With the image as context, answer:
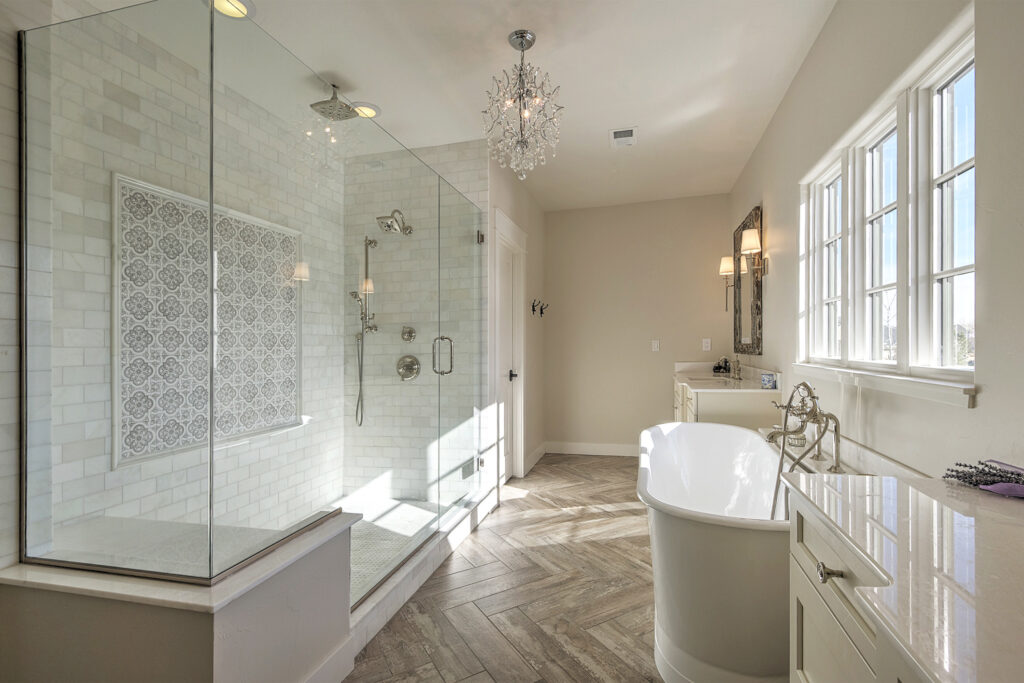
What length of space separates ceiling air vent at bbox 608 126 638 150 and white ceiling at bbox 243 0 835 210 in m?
0.07

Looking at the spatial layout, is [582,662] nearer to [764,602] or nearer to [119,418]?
[764,602]

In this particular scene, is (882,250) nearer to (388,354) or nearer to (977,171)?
(977,171)

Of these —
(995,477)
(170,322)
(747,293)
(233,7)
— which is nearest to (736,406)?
(747,293)

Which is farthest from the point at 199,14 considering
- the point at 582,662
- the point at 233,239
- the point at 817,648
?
the point at 582,662

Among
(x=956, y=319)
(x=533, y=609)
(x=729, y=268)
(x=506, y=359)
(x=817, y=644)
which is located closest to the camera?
(x=817, y=644)

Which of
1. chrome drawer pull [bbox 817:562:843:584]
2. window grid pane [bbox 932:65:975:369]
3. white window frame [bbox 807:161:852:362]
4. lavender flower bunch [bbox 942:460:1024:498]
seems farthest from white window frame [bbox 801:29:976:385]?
chrome drawer pull [bbox 817:562:843:584]

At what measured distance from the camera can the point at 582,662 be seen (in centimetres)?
180

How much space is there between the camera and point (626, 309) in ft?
16.6

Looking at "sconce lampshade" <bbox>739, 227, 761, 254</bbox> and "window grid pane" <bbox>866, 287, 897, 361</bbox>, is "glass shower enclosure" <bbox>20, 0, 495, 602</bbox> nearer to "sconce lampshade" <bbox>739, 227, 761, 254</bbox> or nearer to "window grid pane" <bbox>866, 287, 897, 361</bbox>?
"window grid pane" <bbox>866, 287, 897, 361</bbox>

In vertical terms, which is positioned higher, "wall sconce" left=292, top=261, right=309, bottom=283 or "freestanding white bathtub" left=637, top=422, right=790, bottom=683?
"wall sconce" left=292, top=261, right=309, bottom=283

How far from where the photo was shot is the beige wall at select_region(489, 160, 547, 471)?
403cm

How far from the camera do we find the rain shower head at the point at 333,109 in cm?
208

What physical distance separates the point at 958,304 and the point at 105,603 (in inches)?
97.8

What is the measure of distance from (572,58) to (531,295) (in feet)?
8.05
